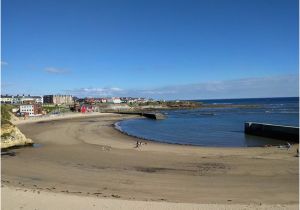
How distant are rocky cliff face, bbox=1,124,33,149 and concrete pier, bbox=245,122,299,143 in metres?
24.3

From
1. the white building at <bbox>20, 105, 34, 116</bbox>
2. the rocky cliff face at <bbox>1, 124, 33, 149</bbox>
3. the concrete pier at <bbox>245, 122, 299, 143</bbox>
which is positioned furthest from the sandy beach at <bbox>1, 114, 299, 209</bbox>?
the white building at <bbox>20, 105, 34, 116</bbox>

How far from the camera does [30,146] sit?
1243 inches

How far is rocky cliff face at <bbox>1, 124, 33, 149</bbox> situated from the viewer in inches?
1180

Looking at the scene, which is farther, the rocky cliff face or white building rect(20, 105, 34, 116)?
white building rect(20, 105, 34, 116)

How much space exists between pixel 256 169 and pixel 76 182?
9.74m

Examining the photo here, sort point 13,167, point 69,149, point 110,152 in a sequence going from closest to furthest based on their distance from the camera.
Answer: point 13,167, point 110,152, point 69,149

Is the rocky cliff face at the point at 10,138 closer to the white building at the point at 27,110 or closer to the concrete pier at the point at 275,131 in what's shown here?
the concrete pier at the point at 275,131

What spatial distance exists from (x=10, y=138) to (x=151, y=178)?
17130mm

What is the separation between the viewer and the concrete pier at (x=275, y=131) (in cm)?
3428

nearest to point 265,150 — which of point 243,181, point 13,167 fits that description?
point 243,181

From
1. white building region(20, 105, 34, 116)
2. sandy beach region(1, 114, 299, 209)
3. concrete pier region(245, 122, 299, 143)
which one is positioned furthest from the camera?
white building region(20, 105, 34, 116)

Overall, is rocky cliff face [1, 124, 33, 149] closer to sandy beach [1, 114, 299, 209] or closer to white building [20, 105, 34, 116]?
sandy beach [1, 114, 299, 209]

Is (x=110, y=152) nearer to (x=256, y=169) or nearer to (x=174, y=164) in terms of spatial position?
(x=174, y=164)

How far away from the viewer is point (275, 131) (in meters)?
37.3
